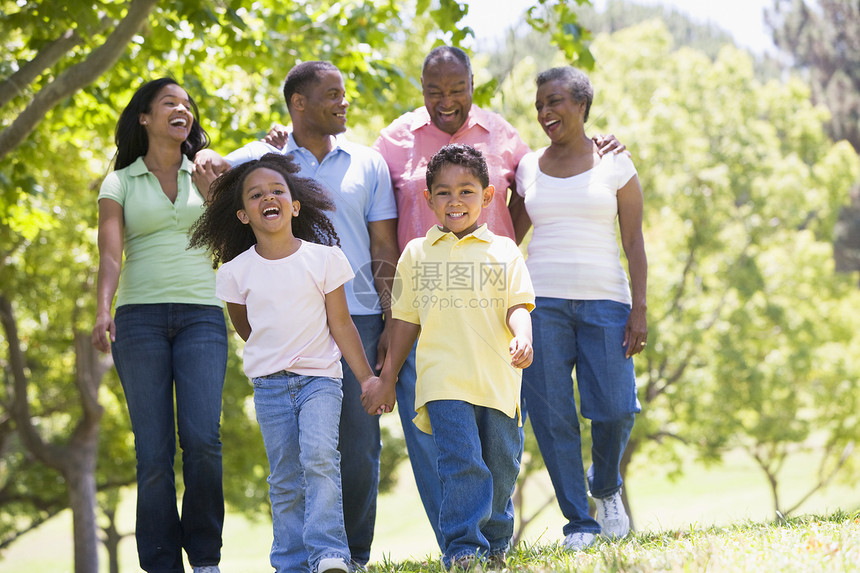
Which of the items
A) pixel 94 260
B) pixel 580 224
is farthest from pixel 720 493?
pixel 580 224

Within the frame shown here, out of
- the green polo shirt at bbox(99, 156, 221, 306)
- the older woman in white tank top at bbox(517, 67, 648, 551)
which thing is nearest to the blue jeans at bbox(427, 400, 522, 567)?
the older woman in white tank top at bbox(517, 67, 648, 551)

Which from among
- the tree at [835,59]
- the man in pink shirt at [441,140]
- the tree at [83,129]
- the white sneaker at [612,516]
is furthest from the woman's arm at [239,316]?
the tree at [835,59]

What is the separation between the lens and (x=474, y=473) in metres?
3.72

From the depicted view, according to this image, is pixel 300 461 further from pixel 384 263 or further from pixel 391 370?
pixel 384 263

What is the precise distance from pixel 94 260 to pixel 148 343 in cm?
934

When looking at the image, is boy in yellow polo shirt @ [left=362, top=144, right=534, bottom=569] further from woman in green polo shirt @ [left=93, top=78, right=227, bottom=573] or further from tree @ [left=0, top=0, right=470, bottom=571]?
tree @ [left=0, top=0, right=470, bottom=571]

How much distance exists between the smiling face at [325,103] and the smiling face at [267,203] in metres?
0.53

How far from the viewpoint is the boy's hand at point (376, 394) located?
396 cm

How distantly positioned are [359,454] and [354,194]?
1.30 metres

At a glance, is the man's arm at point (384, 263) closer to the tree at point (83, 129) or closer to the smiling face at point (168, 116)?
the smiling face at point (168, 116)

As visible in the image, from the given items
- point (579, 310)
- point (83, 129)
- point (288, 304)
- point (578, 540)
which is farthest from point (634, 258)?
point (83, 129)

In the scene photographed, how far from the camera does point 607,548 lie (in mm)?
3904

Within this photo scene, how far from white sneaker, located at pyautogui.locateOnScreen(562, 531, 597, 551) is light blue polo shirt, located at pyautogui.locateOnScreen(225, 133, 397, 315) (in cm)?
150

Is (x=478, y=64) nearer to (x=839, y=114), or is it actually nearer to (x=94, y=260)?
(x=94, y=260)
